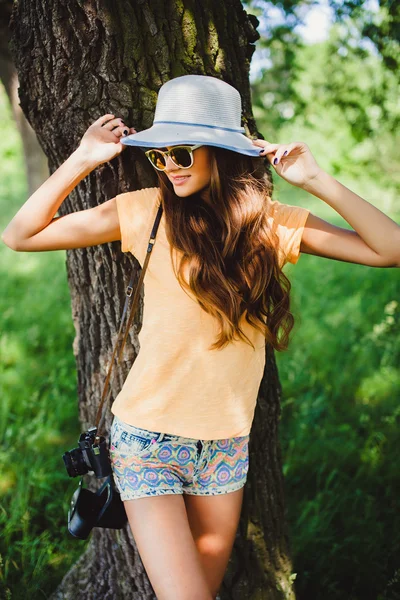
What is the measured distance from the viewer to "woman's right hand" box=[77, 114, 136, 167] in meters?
2.16

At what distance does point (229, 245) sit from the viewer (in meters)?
2.13

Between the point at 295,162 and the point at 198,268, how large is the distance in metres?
0.62

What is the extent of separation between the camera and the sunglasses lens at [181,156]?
200 cm

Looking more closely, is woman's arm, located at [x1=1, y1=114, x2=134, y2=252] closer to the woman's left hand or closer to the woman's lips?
the woman's lips

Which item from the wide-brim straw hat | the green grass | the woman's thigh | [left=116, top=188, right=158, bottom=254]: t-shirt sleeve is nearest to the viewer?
the woman's thigh

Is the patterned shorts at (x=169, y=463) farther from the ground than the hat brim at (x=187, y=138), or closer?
closer

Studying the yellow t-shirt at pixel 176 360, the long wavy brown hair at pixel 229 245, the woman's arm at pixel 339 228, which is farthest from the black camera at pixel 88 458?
the woman's arm at pixel 339 228

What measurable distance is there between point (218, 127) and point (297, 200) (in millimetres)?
11501

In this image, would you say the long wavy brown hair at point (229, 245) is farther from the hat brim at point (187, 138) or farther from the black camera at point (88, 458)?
the black camera at point (88, 458)

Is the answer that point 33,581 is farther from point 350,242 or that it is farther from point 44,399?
point 350,242

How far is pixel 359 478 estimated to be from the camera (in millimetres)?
3576

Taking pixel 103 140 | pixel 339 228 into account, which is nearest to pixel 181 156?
pixel 103 140

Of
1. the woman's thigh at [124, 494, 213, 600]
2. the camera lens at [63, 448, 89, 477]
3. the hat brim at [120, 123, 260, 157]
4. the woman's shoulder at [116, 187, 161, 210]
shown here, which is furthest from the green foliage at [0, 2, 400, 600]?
the woman's thigh at [124, 494, 213, 600]

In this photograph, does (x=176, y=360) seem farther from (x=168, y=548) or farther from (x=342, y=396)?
(x=342, y=396)
